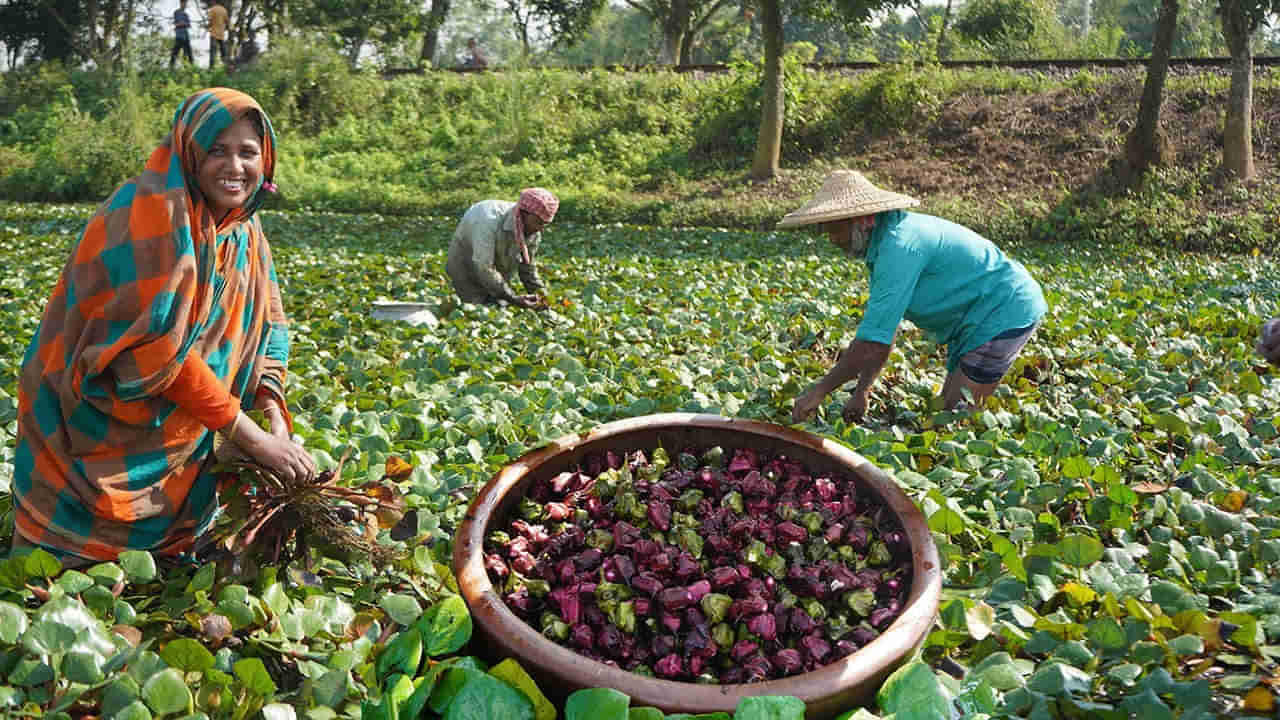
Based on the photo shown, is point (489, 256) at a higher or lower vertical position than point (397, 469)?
higher

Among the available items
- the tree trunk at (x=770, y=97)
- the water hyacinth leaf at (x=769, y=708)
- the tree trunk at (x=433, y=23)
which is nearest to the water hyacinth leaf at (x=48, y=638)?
the water hyacinth leaf at (x=769, y=708)

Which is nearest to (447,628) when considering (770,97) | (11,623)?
(11,623)

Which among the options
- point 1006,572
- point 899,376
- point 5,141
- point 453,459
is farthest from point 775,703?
point 5,141

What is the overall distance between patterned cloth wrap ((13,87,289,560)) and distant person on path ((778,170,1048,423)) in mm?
1777

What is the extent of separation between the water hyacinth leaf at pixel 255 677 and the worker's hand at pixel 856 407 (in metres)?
2.20

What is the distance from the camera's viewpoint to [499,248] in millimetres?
5352

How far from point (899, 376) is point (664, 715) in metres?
2.49

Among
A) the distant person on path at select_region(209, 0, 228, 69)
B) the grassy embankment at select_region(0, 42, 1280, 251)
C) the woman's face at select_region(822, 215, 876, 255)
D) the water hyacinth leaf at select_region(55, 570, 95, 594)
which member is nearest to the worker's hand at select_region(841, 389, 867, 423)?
the woman's face at select_region(822, 215, 876, 255)

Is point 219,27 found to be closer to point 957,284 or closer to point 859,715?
point 957,284

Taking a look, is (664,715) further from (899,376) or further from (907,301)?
(899,376)

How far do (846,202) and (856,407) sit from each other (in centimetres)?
77

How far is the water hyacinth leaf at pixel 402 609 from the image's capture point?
1.72m

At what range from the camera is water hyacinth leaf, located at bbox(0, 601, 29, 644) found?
149 centimetres

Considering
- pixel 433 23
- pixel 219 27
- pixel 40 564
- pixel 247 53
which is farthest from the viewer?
pixel 433 23
